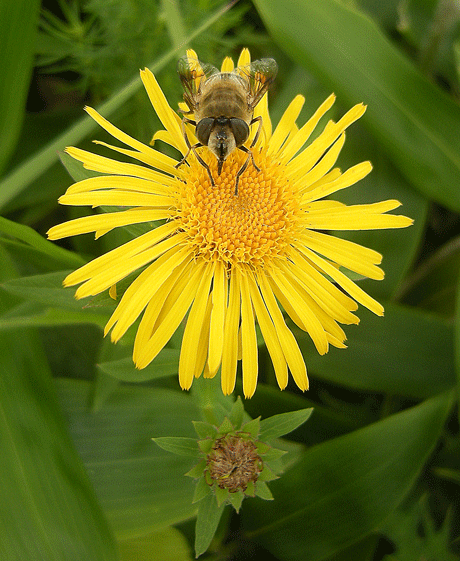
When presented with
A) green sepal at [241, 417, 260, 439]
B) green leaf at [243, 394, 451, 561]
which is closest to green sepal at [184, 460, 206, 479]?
green sepal at [241, 417, 260, 439]

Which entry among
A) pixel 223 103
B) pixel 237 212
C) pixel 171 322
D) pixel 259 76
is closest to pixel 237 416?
pixel 171 322

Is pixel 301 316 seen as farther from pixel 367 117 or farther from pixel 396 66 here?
pixel 396 66

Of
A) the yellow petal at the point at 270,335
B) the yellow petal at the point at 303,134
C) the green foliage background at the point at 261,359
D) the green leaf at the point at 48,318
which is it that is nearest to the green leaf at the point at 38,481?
the green foliage background at the point at 261,359

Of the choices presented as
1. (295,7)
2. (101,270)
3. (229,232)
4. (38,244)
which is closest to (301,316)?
(229,232)

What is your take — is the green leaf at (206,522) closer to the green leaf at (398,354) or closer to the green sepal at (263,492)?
the green sepal at (263,492)

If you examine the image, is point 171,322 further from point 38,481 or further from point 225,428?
point 38,481
